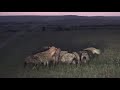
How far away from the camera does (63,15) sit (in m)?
7.33

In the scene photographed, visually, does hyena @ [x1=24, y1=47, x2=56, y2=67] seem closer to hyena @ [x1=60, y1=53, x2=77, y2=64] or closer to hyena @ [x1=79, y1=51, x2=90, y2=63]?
hyena @ [x1=60, y1=53, x2=77, y2=64]

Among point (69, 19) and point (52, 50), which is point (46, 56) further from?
point (69, 19)

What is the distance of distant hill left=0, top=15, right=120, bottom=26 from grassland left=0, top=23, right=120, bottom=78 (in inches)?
4.9

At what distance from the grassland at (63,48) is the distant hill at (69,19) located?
0.41 ft

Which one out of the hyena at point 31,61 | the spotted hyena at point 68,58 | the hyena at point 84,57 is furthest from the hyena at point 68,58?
the hyena at point 31,61

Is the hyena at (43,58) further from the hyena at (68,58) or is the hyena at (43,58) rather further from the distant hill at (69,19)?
the distant hill at (69,19)

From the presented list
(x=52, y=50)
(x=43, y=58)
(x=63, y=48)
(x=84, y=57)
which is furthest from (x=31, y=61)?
(x=84, y=57)

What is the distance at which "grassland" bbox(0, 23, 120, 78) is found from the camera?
24.2 ft

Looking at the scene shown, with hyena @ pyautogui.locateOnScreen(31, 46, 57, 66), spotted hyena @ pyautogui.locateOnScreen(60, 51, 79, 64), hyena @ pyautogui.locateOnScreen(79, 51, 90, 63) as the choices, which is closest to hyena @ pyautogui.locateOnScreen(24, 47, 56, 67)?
hyena @ pyautogui.locateOnScreen(31, 46, 57, 66)

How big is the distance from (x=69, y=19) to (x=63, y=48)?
454 millimetres

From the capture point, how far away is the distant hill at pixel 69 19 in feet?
24.2
